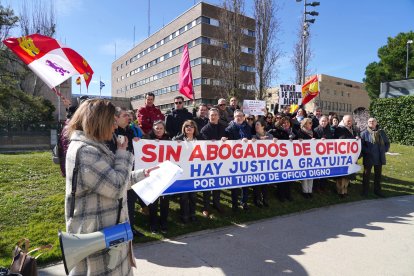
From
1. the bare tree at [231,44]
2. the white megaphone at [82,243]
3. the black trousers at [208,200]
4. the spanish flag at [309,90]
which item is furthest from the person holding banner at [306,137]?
the bare tree at [231,44]

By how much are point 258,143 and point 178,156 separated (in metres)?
1.92

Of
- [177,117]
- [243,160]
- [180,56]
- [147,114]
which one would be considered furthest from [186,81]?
[180,56]

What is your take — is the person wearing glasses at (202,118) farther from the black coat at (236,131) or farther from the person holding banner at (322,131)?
the person holding banner at (322,131)

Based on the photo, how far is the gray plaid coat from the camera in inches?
85.0

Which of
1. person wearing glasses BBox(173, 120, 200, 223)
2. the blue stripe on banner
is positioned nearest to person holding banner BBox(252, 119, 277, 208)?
the blue stripe on banner

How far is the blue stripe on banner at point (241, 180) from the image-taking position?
5.88 m

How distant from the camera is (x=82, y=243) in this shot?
7.04 ft

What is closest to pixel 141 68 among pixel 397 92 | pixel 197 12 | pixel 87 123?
pixel 197 12

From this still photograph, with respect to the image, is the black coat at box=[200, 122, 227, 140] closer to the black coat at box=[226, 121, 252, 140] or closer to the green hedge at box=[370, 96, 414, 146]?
the black coat at box=[226, 121, 252, 140]

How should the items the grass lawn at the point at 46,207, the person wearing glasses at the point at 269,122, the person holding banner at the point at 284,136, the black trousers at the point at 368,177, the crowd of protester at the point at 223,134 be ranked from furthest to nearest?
the black trousers at the point at 368,177 → the person wearing glasses at the point at 269,122 → the person holding banner at the point at 284,136 → the crowd of protester at the point at 223,134 → the grass lawn at the point at 46,207

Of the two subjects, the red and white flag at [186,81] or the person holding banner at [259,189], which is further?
the red and white flag at [186,81]

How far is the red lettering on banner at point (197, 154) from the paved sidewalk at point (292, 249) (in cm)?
145

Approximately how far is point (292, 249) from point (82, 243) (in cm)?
357

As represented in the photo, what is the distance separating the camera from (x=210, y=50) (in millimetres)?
39406
